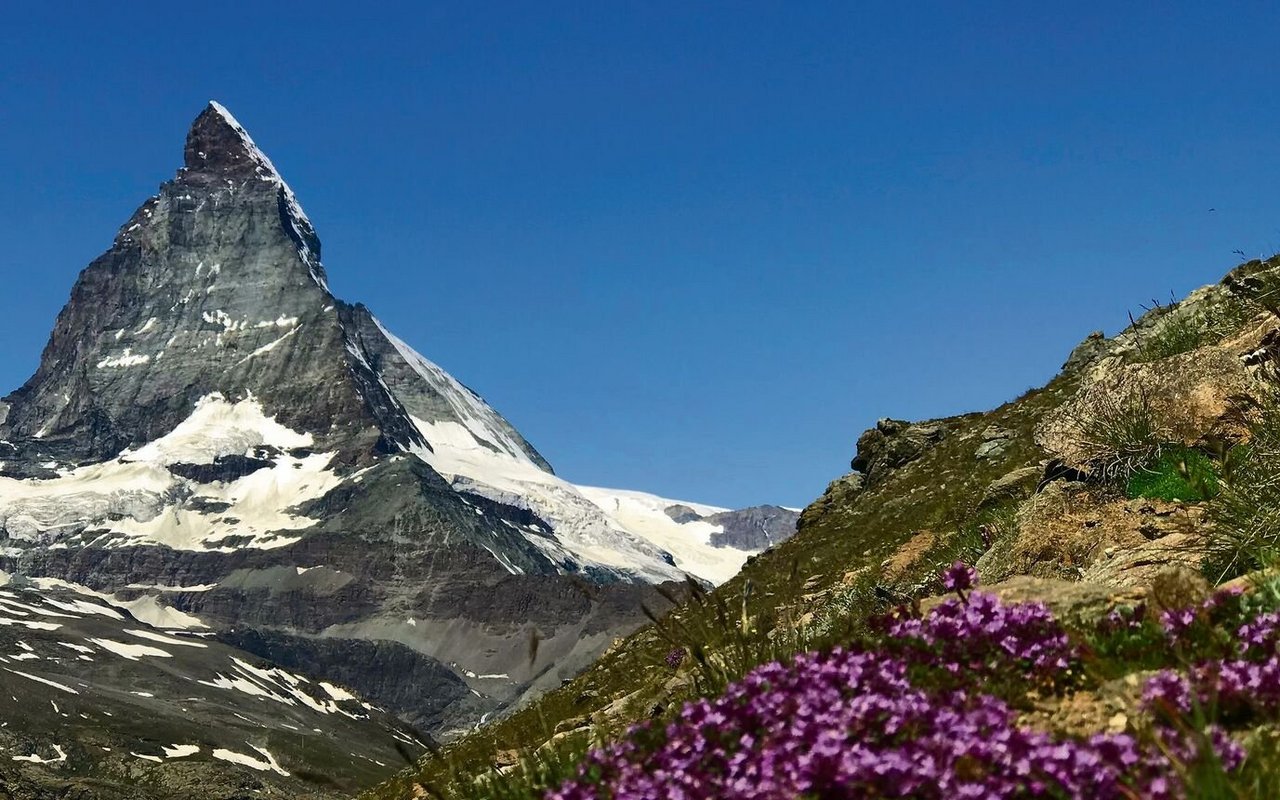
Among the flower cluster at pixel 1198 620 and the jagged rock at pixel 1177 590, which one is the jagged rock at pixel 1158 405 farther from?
the flower cluster at pixel 1198 620

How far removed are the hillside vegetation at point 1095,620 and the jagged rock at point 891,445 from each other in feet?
61.2

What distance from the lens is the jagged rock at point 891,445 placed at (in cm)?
4172

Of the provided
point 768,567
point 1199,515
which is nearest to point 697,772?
point 1199,515

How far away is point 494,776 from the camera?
23.7 ft

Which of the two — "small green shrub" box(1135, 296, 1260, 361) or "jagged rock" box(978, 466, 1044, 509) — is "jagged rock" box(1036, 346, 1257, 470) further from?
"jagged rock" box(978, 466, 1044, 509)

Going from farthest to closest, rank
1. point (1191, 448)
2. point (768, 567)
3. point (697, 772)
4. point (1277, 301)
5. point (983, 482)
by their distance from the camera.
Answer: point (768, 567) < point (983, 482) < point (1277, 301) < point (1191, 448) < point (697, 772)

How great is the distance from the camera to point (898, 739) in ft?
19.7

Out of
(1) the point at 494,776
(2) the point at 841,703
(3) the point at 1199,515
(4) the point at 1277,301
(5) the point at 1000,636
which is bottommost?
(1) the point at 494,776

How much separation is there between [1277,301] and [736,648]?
10.6 metres

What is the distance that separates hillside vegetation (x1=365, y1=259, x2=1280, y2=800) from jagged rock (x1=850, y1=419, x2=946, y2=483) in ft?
61.2

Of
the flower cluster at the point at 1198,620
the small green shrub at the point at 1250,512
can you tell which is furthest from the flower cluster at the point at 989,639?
the small green shrub at the point at 1250,512

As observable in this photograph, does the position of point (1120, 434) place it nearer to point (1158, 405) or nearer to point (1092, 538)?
point (1158, 405)

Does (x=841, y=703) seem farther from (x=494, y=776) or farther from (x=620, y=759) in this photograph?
(x=494, y=776)

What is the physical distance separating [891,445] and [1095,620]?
117 ft
